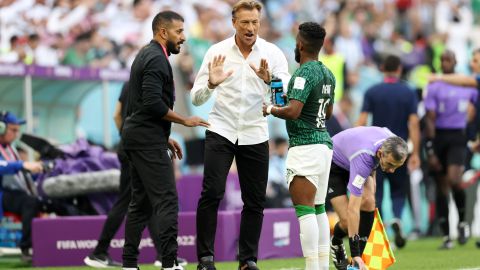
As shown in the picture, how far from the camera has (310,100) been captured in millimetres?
8867

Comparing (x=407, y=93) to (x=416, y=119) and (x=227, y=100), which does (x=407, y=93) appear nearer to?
(x=416, y=119)

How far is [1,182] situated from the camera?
13.0 meters

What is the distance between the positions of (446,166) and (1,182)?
5.78 m

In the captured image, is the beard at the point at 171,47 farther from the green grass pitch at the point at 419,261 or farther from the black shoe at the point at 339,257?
the green grass pitch at the point at 419,261

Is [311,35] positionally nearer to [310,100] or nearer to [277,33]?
[310,100]

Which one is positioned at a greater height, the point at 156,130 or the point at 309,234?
the point at 156,130

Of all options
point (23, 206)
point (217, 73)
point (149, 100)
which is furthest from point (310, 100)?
point (23, 206)

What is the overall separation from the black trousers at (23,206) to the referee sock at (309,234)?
15.7 ft

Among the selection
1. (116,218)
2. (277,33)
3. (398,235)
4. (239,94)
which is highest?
(277,33)

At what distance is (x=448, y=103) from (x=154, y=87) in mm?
6728

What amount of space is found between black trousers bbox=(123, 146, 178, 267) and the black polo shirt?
99mm

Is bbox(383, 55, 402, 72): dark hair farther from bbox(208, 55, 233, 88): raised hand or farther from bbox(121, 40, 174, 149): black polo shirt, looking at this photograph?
bbox(121, 40, 174, 149): black polo shirt

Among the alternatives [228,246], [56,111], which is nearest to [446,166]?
[228,246]

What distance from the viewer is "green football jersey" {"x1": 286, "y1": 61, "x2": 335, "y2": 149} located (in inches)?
344
